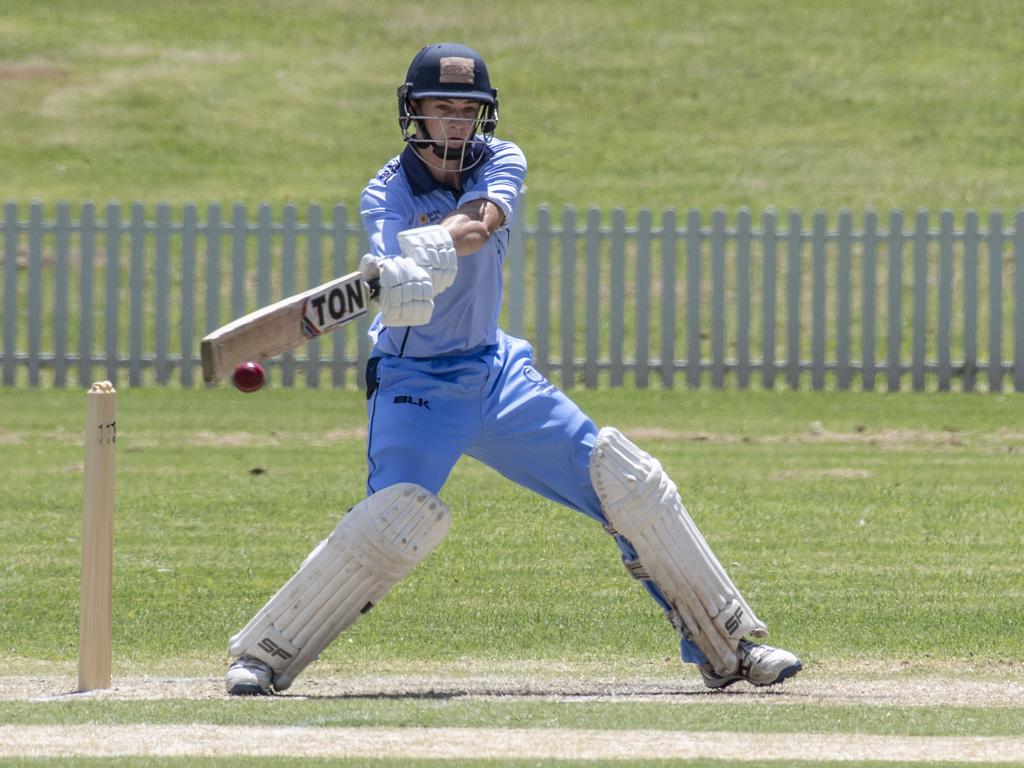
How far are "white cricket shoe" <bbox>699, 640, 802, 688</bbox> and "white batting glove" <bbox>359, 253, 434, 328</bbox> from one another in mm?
1640

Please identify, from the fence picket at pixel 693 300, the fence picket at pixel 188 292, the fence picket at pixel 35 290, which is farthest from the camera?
the fence picket at pixel 35 290

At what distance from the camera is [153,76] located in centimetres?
2889

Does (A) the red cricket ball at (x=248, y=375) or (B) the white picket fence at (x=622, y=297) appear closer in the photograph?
(A) the red cricket ball at (x=248, y=375)

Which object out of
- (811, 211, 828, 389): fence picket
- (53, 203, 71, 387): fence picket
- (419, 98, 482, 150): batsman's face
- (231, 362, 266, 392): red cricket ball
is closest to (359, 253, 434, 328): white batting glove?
(231, 362, 266, 392): red cricket ball

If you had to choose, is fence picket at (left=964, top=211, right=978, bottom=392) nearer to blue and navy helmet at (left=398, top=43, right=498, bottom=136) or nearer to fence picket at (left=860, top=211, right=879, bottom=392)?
fence picket at (left=860, top=211, right=879, bottom=392)

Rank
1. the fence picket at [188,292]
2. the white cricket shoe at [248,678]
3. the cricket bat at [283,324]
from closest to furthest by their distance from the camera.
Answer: the cricket bat at [283,324], the white cricket shoe at [248,678], the fence picket at [188,292]

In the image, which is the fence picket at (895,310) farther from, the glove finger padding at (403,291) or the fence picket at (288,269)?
the glove finger padding at (403,291)

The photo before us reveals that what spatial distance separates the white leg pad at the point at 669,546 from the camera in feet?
20.5

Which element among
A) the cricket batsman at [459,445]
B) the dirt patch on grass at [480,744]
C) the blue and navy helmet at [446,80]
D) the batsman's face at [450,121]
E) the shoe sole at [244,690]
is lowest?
the shoe sole at [244,690]

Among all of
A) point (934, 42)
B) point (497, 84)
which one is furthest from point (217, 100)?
point (934, 42)

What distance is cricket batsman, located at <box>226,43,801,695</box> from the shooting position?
6145mm

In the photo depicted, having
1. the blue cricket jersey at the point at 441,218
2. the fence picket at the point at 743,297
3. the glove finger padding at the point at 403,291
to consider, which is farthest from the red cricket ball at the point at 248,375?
the fence picket at the point at 743,297

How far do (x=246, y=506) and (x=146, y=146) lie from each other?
1659 centimetres

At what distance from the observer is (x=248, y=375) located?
18.2ft
